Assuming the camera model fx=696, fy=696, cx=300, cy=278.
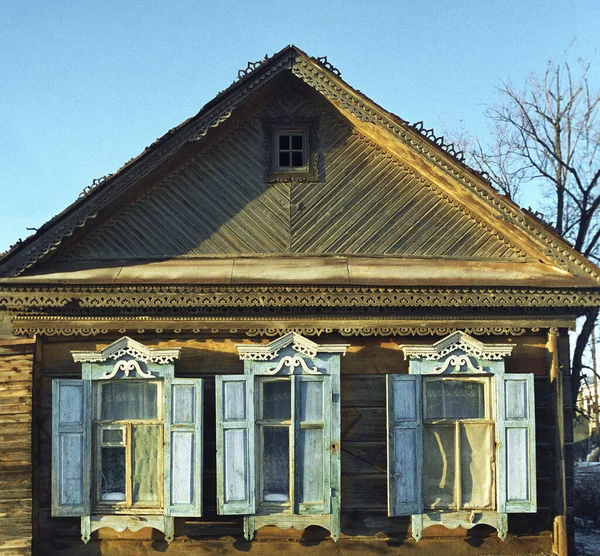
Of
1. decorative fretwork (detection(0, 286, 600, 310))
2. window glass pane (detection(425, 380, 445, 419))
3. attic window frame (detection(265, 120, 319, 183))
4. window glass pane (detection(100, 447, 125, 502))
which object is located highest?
attic window frame (detection(265, 120, 319, 183))

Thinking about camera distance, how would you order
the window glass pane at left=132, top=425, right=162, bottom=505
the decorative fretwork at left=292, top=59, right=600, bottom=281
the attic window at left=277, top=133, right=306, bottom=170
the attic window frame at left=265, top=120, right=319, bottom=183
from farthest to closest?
1. the attic window at left=277, top=133, right=306, bottom=170
2. the attic window frame at left=265, top=120, right=319, bottom=183
3. the decorative fretwork at left=292, top=59, right=600, bottom=281
4. the window glass pane at left=132, top=425, right=162, bottom=505

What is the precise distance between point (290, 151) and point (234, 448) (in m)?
3.56

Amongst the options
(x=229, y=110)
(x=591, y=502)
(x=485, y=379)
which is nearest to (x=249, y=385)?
(x=485, y=379)

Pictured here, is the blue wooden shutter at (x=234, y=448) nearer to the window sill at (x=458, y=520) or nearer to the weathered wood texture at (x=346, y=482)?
the weathered wood texture at (x=346, y=482)

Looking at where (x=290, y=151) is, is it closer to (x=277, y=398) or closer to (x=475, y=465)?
(x=277, y=398)

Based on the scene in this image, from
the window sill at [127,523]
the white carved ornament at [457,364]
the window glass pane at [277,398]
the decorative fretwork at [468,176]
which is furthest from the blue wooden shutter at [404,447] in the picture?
the window sill at [127,523]

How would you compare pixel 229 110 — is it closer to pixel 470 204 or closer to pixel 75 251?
pixel 75 251

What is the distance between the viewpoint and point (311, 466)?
7.49 m

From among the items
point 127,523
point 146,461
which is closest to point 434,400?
point 146,461

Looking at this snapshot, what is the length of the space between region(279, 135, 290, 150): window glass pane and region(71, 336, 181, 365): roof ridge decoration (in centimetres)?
278

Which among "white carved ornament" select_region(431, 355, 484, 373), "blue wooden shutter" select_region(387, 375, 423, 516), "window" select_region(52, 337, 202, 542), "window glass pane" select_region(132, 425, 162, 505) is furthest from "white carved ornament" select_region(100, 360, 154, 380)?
"white carved ornament" select_region(431, 355, 484, 373)

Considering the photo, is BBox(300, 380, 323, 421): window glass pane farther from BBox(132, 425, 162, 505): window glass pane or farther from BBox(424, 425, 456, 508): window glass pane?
BBox(132, 425, 162, 505): window glass pane

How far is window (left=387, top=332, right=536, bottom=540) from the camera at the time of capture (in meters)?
7.45

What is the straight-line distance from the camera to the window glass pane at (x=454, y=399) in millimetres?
7664
